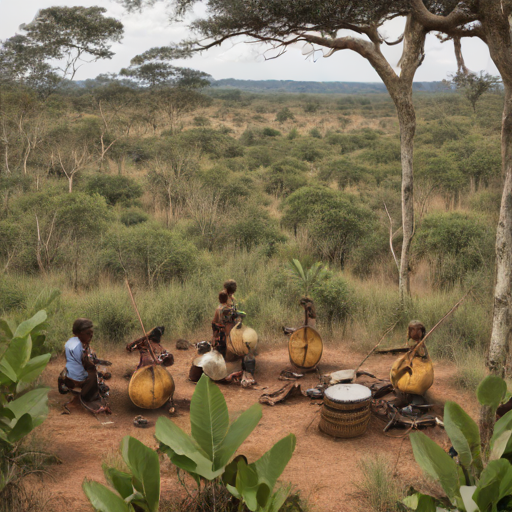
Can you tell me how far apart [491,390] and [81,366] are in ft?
10.7

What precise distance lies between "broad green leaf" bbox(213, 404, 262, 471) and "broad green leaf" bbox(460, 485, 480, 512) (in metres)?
1.09

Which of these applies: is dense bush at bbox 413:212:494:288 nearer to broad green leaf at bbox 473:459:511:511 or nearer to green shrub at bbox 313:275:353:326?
green shrub at bbox 313:275:353:326

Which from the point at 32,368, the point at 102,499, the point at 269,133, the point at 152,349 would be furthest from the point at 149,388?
the point at 269,133

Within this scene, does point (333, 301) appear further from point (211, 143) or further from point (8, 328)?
point (211, 143)

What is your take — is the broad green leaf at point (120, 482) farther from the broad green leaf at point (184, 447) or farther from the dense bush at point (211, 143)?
the dense bush at point (211, 143)

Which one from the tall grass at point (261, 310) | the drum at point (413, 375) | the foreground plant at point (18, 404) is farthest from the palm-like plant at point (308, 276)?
the foreground plant at point (18, 404)

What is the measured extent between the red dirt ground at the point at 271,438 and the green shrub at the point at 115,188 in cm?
971

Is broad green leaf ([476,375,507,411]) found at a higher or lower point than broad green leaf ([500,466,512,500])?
higher

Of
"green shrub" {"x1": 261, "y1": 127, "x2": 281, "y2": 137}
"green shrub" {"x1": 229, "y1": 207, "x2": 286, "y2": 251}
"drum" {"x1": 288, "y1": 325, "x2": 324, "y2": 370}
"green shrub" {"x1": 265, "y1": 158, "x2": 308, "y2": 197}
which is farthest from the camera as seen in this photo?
"green shrub" {"x1": 261, "y1": 127, "x2": 281, "y2": 137}

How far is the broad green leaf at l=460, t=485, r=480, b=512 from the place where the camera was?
255 cm

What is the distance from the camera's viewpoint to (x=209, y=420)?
2732 millimetres

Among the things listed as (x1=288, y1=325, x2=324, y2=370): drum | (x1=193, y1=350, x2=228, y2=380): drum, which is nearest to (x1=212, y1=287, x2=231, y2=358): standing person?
(x1=193, y1=350, x2=228, y2=380): drum

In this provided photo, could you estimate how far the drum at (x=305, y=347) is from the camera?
5.48 m

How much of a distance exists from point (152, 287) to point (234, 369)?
2.78m
